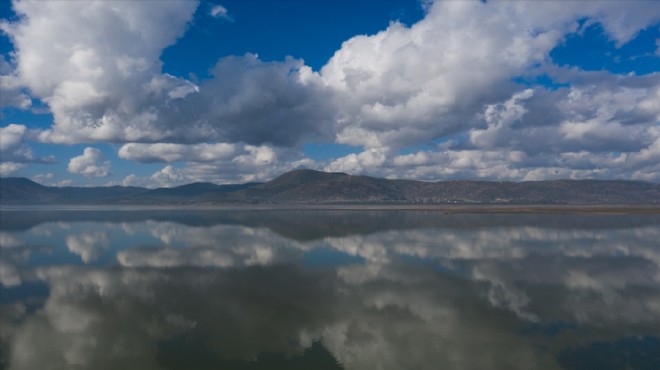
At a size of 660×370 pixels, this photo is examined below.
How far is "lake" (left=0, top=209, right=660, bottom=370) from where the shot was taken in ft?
68.0

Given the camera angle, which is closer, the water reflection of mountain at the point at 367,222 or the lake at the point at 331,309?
the lake at the point at 331,309

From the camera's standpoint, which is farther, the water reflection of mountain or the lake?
the water reflection of mountain

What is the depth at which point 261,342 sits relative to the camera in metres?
22.4

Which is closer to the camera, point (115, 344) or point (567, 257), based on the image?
point (115, 344)

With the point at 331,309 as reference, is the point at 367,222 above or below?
below

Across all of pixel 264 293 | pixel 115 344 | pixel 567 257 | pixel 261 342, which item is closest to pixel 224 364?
pixel 261 342

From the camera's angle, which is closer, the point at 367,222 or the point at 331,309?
the point at 331,309

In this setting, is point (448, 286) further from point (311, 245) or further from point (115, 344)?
point (311, 245)

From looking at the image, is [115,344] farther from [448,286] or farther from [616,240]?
[616,240]

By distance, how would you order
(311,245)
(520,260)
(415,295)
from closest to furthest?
(415,295)
(520,260)
(311,245)

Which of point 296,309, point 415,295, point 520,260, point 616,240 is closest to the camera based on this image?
point 296,309

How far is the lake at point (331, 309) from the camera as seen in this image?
20.7 m

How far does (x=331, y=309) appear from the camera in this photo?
28.4m

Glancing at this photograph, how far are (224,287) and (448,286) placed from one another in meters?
17.9
